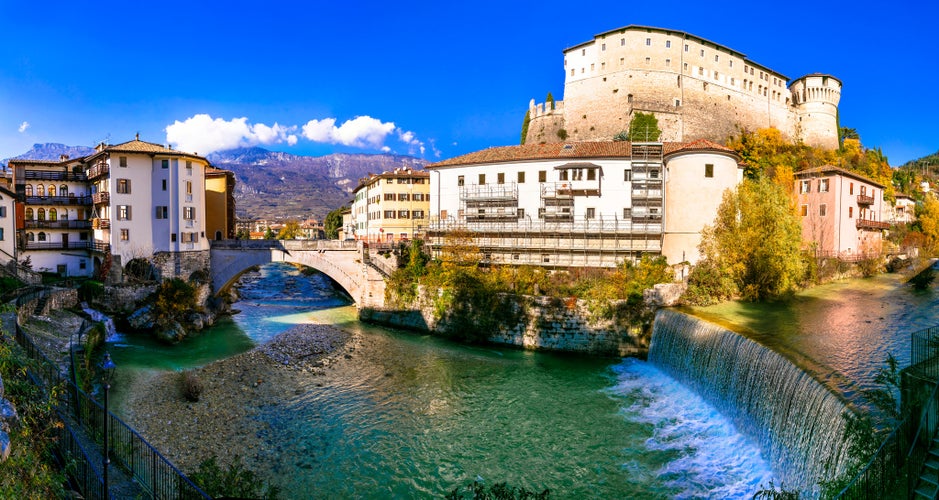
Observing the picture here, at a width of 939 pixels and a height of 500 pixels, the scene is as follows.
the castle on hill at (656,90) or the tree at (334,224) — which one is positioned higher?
the castle on hill at (656,90)

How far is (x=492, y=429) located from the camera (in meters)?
18.1

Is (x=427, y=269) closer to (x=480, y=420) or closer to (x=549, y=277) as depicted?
(x=549, y=277)

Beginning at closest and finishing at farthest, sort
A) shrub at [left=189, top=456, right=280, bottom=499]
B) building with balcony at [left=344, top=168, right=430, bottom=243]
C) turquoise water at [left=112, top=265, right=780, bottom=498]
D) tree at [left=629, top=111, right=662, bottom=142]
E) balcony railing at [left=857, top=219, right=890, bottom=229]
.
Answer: shrub at [left=189, top=456, right=280, bottom=499], turquoise water at [left=112, top=265, right=780, bottom=498], balcony railing at [left=857, top=219, right=890, bottom=229], building with balcony at [left=344, top=168, right=430, bottom=243], tree at [left=629, top=111, right=662, bottom=142]

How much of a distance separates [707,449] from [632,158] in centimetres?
2552

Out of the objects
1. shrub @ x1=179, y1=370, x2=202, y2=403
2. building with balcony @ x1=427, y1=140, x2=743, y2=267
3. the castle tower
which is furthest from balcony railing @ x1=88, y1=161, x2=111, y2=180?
the castle tower

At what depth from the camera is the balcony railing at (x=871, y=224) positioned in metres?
45.8

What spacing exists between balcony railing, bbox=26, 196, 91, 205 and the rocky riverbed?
2518cm

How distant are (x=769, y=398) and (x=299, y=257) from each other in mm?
33701

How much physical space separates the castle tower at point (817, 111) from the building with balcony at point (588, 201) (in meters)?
49.3

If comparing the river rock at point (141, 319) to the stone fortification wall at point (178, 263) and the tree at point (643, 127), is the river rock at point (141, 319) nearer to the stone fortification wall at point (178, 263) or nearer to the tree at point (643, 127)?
the stone fortification wall at point (178, 263)

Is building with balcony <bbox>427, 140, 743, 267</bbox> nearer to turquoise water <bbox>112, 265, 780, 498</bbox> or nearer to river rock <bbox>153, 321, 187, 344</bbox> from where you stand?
turquoise water <bbox>112, 265, 780, 498</bbox>

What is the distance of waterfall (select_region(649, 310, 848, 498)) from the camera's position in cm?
1208

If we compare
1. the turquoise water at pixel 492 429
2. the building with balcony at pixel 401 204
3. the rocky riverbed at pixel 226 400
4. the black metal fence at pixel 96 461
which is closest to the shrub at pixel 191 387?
the rocky riverbed at pixel 226 400

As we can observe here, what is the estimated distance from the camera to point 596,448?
54.1ft
